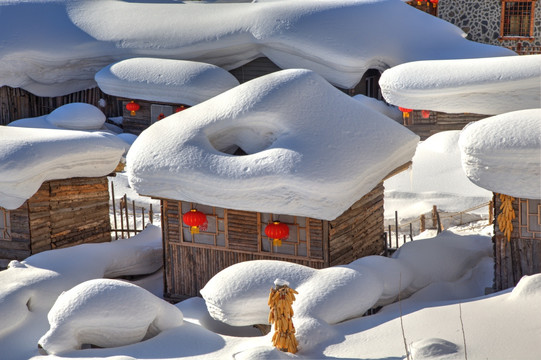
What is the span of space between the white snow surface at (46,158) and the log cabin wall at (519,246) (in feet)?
23.8

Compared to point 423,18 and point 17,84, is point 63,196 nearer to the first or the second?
point 17,84

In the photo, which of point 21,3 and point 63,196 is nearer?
point 63,196

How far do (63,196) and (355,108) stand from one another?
5.87m

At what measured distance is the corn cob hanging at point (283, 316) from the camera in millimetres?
9969

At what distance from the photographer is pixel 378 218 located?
14.6 metres

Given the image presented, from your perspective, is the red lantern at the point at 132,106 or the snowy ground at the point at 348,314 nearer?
the snowy ground at the point at 348,314

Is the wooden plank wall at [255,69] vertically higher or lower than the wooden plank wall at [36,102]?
higher

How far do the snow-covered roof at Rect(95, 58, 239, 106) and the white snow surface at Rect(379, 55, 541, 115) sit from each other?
8772mm

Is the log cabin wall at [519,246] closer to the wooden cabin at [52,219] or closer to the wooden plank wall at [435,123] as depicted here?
the wooden cabin at [52,219]

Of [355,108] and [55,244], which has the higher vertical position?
[355,108]

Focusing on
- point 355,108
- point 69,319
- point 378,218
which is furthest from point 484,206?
point 69,319

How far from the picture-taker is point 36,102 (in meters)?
25.0

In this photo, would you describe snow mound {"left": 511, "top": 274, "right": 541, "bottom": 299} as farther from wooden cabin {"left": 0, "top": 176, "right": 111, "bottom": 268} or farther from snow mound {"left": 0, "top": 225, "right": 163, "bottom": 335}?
wooden cabin {"left": 0, "top": 176, "right": 111, "bottom": 268}

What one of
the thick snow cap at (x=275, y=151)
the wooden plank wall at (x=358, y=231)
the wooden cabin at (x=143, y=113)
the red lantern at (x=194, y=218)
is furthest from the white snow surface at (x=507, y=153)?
the wooden cabin at (x=143, y=113)
